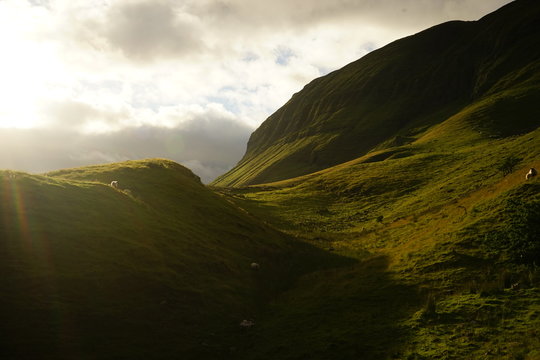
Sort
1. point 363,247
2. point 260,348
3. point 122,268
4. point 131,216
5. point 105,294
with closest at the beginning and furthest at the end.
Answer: point 260,348 → point 105,294 → point 122,268 → point 131,216 → point 363,247

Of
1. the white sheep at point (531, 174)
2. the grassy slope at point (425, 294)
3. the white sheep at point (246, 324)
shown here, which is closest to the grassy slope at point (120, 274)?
the white sheep at point (246, 324)

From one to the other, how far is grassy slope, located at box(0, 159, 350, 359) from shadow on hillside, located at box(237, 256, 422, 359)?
2275mm

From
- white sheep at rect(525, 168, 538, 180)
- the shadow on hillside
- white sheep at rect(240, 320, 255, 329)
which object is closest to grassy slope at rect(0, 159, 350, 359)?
white sheep at rect(240, 320, 255, 329)

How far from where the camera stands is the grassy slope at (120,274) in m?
21.4

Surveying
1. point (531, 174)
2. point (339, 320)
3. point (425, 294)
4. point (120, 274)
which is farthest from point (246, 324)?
point (531, 174)

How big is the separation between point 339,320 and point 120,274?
56.8 feet

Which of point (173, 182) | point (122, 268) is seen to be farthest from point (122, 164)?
point (122, 268)

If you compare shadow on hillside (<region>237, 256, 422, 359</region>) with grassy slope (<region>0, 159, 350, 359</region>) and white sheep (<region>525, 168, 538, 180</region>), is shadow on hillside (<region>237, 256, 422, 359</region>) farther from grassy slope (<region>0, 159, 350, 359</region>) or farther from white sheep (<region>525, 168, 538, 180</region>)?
white sheep (<region>525, 168, 538, 180</region>)

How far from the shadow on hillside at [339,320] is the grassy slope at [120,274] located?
2275 mm

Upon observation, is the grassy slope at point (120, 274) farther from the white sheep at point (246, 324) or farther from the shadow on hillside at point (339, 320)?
the shadow on hillside at point (339, 320)

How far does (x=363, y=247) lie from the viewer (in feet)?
159

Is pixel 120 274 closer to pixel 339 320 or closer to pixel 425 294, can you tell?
pixel 339 320

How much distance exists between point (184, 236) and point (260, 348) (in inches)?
737

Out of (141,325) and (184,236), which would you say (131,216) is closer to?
(184,236)
